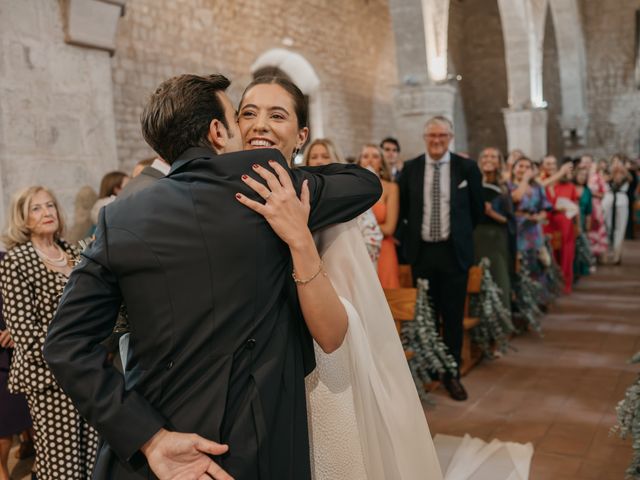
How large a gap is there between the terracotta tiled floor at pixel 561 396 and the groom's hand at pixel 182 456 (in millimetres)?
2343

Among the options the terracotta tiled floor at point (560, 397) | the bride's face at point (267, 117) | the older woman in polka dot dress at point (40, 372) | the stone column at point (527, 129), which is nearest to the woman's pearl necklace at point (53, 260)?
the older woman in polka dot dress at point (40, 372)

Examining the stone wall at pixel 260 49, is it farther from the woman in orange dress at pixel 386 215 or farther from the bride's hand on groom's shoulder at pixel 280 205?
the bride's hand on groom's shoulder at pixel 280 205

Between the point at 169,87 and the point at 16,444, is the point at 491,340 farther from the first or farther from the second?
the point at 169,87

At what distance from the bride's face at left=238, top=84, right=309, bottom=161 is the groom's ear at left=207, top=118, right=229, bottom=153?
1.09 feet

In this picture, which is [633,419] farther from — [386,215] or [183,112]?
[386,215]

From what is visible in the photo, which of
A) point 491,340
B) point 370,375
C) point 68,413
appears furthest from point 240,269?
point 491,340

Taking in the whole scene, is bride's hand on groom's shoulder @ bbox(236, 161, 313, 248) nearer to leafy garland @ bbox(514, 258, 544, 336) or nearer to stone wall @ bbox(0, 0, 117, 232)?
stone wall @ bbox(0, 0, 117, 232)

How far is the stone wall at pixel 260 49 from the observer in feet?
27.3

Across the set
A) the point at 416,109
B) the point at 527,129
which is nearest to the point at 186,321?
the point at 416,109

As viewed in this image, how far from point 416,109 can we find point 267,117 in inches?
253

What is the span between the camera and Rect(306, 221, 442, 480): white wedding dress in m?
1.63

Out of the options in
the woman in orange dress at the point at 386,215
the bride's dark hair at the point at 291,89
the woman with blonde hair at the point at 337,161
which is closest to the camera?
the bride's dark hair at the point at 291,89

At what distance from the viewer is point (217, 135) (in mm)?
1368

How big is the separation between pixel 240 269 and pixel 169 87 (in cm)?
41
